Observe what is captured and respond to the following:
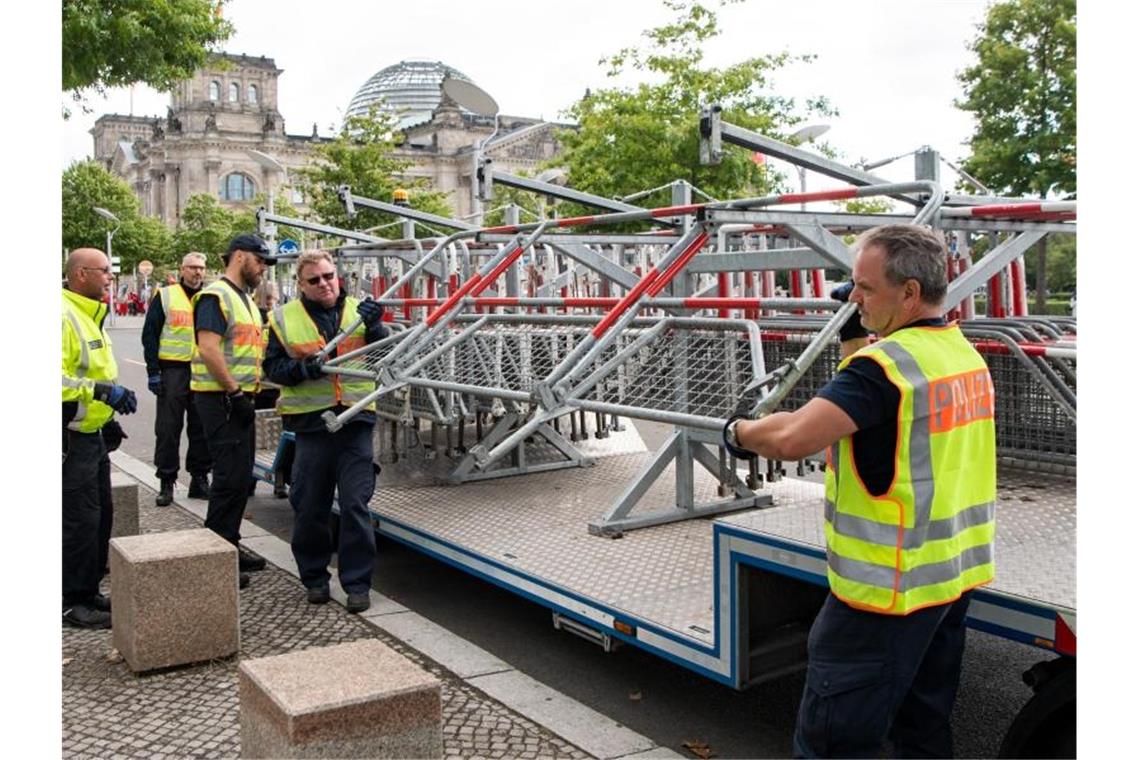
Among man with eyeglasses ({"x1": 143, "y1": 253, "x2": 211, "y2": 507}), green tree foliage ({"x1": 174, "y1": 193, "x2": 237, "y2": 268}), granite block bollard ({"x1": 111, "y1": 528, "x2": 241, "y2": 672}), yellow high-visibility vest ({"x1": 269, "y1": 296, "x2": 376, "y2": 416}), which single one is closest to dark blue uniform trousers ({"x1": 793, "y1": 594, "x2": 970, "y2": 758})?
granite block bollard ({"x1": 111, "y1": 528, "x2": 241, "y2": 672})

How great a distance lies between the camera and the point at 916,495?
2811mm

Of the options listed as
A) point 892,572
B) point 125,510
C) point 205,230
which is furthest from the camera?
point 205,230

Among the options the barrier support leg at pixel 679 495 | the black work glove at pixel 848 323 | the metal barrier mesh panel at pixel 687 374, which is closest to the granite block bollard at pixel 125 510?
the barrier support leg at pixel 679 495

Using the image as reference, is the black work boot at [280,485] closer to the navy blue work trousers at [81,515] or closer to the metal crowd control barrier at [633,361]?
the metal crowd control barrier at [633,361]

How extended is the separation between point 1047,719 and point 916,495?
0.90 metres

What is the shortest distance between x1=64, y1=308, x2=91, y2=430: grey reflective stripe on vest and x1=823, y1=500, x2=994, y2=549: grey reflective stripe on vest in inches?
159

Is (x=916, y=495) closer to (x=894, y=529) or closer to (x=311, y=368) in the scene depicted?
(x=894, y=529)

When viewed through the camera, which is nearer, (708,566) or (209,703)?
(209,703)

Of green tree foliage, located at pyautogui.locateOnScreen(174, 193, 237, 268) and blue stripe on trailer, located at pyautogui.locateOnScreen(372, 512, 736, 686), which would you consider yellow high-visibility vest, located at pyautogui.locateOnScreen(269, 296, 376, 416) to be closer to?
blue stripe on trailer, located at pyautogui.locateOnScreen(372, 512, 736, 686)

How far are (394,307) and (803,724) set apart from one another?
6.63 m

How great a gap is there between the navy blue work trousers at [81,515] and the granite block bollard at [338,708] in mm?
2271

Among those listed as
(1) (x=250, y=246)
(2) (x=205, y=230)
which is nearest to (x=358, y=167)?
(1) (x=250, y=246)

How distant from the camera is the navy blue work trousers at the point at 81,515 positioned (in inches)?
220

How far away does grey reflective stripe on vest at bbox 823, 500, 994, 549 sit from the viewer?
9.21ft
